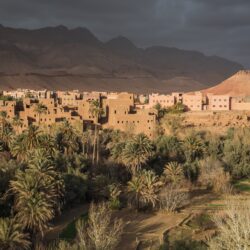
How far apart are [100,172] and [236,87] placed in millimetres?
58279

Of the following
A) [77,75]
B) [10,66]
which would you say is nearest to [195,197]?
[77,75]

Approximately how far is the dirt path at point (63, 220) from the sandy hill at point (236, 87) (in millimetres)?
58022

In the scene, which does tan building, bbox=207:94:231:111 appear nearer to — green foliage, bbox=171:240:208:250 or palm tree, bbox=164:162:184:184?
palm tree, bbox=164:162:184:184

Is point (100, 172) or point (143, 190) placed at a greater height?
point (100, 172)

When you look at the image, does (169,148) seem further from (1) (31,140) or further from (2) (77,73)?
(2) (77,73)

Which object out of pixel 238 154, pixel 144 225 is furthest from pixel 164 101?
pixel 144 225

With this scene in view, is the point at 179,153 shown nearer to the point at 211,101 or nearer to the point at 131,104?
the point at 131,104

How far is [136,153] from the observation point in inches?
1437

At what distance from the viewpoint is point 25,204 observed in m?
23.8

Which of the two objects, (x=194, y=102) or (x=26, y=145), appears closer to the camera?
(x=26, y=145)

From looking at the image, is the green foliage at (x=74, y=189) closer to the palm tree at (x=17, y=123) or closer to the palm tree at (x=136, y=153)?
the palm tree at (x=136, y=153)

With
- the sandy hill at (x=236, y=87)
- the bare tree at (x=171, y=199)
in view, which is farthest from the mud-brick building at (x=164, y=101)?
the sandy hill at (x=236, y=87)

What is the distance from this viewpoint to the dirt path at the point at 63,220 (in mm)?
25844

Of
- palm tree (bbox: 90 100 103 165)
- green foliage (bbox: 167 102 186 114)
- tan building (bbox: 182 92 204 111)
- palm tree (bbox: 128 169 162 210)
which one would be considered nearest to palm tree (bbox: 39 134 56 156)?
palm tree (bbox: 90 100 103 165)
